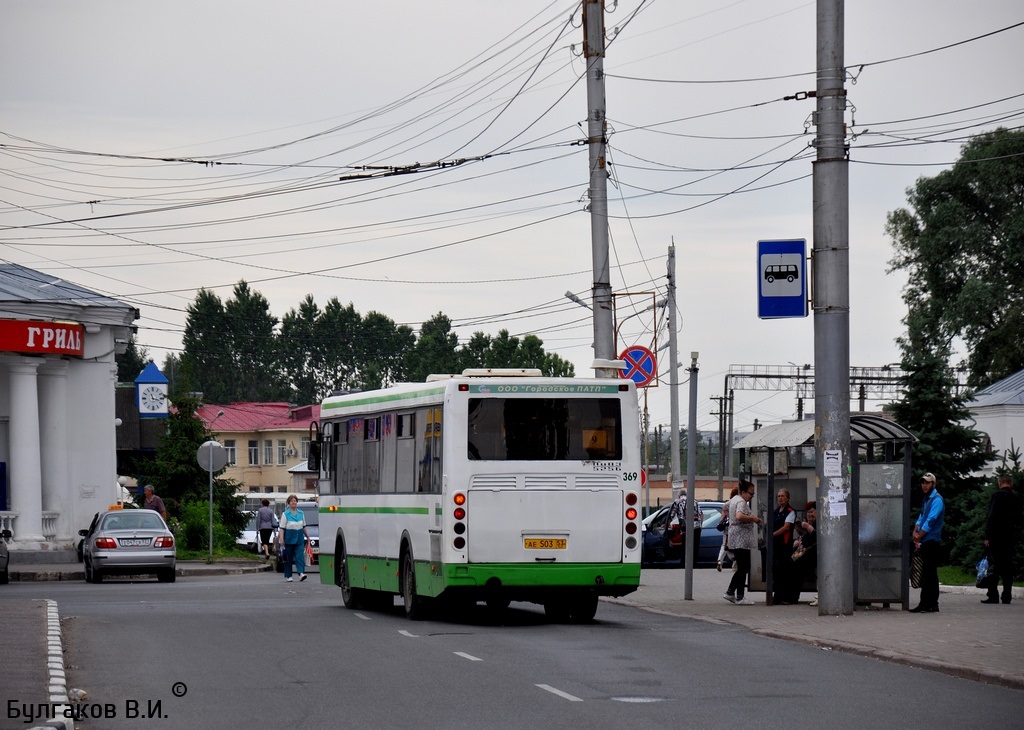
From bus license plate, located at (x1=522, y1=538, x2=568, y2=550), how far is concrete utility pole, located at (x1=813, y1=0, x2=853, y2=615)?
3174mm

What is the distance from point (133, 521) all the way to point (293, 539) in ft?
10.7

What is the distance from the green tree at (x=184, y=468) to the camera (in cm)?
5903

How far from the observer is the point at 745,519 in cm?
2323

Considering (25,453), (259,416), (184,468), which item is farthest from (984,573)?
(259,416)

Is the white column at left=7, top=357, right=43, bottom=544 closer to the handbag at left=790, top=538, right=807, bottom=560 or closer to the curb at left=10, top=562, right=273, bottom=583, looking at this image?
the curb at left=10, top=562, right=273, bottom=583

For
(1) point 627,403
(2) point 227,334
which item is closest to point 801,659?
(1) point 627,403

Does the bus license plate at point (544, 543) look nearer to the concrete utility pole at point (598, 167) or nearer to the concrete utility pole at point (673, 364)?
the concrete utility pole at point (598, 167)

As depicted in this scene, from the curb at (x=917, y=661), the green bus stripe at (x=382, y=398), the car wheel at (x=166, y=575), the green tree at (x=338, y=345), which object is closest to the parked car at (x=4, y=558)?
the car wheel at (x=166, y=575)

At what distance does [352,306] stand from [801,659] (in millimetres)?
121147

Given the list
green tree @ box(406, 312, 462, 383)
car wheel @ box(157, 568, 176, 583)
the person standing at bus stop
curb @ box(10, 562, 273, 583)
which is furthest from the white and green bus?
green tree @ box(406, 312, 462, 383)

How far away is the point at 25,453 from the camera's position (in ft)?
141

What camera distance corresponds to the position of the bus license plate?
64.1 feet

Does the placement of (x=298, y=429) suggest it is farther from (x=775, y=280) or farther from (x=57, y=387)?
(x=775, y=280)

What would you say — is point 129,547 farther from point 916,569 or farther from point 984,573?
point 984,573
